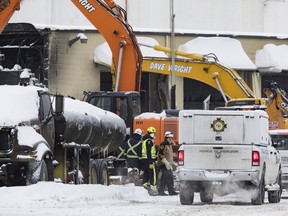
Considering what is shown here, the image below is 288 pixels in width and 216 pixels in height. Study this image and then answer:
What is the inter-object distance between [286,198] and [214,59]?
1735cm

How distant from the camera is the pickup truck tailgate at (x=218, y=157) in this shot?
78.2 ft

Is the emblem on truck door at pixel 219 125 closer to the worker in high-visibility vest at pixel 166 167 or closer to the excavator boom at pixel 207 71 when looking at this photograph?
the worker in high-visibility vest at pixel 166 167

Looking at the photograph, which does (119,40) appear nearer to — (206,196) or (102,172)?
(102,172)

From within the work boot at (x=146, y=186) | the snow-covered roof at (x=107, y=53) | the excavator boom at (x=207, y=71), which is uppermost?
the snow-covered roof at (x=107, y=53)

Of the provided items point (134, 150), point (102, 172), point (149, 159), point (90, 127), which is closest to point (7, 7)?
point (134, 150)

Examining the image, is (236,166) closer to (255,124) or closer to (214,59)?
(255,124)

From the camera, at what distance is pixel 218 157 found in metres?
24.0

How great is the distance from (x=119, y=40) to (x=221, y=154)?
47.3ft

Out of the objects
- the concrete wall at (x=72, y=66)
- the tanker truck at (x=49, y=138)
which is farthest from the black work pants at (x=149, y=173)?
the concrete wall at (x=72, y=66)

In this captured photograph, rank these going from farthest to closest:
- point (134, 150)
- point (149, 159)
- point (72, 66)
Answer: point (72, 66) < point (134, 150) < point (149, 159)

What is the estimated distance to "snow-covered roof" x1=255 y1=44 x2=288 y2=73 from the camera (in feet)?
196

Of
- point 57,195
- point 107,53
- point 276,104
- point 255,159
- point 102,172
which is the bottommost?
point 57,195

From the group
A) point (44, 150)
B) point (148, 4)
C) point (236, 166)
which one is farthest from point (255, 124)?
point (148, 4)

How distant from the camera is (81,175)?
27.5 m
